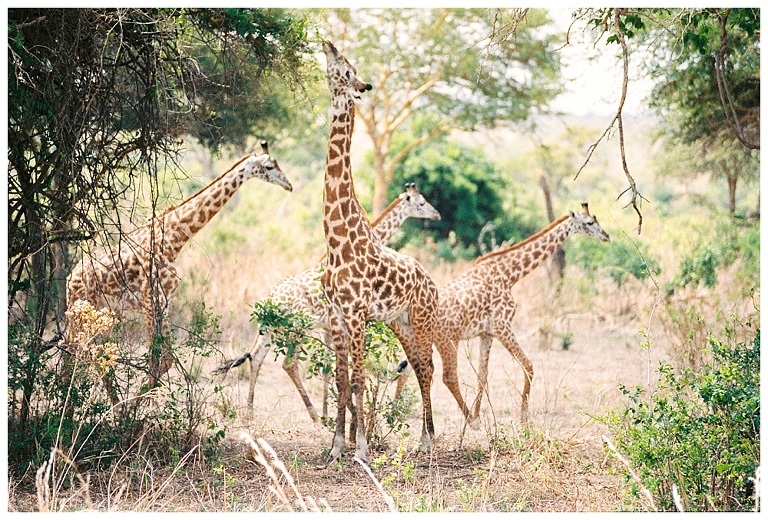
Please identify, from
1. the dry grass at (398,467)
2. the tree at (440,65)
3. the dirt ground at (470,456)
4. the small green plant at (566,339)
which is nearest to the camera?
the dry grass at (398,467)

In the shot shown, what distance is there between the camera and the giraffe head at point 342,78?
476cm

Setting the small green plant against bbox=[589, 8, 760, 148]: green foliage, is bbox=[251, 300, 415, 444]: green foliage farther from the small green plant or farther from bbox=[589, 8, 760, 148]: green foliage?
the small green plant

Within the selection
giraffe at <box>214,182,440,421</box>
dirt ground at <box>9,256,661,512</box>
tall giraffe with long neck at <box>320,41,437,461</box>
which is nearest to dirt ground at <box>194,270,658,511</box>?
dirt ground at <box>9,256,661,512</box>

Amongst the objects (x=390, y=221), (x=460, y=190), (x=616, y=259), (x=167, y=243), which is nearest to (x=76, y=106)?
(x=167, y=243)

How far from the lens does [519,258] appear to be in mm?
6879

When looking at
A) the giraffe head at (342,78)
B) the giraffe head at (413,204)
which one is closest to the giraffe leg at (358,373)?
the giraffe head at (342,78)

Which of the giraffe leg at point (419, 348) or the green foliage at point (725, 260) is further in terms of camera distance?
the green foliage at point (725, 260)

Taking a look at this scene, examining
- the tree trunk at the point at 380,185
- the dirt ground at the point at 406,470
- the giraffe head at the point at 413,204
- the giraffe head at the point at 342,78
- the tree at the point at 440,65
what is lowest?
the dirt ground at the point at 406,470

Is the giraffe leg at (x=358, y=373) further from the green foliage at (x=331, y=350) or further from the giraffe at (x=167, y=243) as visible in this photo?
the giraffe at (x=167, y=243)

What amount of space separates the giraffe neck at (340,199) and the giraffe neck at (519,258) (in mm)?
1920

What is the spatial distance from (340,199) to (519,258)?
2272 mm

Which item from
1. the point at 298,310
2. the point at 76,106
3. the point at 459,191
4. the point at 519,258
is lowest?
the point at 298,310

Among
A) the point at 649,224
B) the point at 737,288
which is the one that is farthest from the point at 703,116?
the point at 649,224

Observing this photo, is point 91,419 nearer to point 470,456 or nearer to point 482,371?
point 470,456
